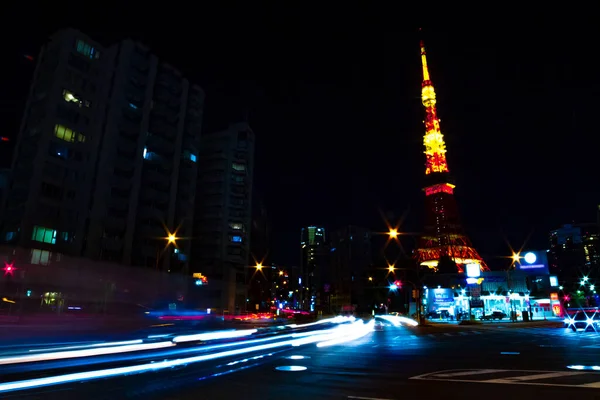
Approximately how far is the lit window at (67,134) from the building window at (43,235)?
1120cm

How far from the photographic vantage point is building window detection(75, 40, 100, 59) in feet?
181

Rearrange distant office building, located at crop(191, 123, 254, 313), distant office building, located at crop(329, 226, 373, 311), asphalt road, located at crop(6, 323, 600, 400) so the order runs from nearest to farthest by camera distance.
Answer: asphalt road, located at crop(6, 323, 600, 400), distant office building, located at crop(191, 123, 254, 313), distant office building, located at crop(329, 226, 373, 311)

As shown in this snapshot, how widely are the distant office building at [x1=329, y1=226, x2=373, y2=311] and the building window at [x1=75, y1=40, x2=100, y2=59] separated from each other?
94.6 meters

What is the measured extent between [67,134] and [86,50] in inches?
488

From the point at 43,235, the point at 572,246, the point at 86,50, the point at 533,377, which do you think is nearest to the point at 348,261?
the point at 572,246

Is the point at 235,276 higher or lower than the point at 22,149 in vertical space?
lower

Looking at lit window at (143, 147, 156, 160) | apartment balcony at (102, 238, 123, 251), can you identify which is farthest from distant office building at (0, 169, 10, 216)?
lit window at (143, 147, 156, 160)

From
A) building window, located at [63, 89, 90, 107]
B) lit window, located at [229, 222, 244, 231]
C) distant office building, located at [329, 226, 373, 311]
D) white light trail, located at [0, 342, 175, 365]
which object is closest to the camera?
white light trail, located at [0, 342, 175, 365]

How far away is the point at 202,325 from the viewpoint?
32.5 m

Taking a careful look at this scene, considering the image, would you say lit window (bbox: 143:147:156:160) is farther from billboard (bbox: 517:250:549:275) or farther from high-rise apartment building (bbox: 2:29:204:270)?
billboard (bbox: 517:250:549:275)

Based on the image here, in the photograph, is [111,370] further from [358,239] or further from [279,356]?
[358,239]

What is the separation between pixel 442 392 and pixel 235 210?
73487 millimetres

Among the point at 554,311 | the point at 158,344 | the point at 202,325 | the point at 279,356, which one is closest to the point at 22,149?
the point at 202,325

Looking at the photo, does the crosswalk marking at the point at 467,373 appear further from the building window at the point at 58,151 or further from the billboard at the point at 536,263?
the billboard at the point at 536,263
